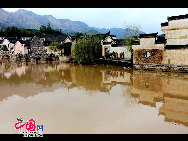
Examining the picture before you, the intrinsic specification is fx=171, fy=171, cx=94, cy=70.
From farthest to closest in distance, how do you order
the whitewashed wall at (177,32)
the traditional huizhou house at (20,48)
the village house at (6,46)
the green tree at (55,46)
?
the village house at (6,46) → the traditional huizhou house at (20,48) → the green tree at (55,46) → the whitewashed wall at (177,32)

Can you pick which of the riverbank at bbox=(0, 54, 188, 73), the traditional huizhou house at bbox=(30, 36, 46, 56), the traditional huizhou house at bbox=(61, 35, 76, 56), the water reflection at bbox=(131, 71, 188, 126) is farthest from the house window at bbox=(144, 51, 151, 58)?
the traditional huizhou house at bbox=(30, 36, 46, 56)

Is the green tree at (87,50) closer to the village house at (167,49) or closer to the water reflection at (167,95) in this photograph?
the village house at (167,49)

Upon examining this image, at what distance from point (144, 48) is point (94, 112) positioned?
42.2 ft

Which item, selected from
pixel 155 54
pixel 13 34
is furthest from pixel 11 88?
pixel 13 34

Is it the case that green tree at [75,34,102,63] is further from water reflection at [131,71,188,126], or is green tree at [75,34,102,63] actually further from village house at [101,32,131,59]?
water reflection at [131,71,188,126]

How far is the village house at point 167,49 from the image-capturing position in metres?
Answer: 16.3

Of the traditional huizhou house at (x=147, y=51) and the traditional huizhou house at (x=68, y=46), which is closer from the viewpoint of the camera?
the traditional huizhou house at (x=147, y=51)

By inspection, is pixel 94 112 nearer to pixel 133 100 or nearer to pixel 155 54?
pixel 133 100

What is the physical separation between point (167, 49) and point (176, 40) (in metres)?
1.56

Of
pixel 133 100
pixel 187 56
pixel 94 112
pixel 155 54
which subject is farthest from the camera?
pixel 155 54

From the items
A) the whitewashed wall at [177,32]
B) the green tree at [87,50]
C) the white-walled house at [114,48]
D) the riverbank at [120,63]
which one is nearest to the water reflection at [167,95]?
the riverbank at [120,63]

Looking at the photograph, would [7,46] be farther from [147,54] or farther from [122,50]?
[147,54]

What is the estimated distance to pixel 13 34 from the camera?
64.0 metres
